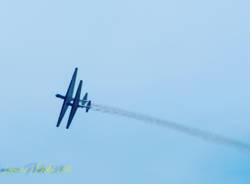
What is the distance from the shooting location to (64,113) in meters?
182

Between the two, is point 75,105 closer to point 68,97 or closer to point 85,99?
point 68,97

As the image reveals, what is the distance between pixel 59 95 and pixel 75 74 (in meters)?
Answer: 8.20

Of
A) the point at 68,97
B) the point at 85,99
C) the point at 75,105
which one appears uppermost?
the point at 85,99

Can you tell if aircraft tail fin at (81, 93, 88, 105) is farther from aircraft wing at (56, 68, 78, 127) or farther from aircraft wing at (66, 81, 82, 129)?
aircraft wing at (56, 68, 78, 127)

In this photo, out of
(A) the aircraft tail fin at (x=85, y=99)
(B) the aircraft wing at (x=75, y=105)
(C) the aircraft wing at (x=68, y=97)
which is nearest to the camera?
(C) the aircraft wing at (x=68, y=97)

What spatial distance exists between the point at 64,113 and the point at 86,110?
5627 mm

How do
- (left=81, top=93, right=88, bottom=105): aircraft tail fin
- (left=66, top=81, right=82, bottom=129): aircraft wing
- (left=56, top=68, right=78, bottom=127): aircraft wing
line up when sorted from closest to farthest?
(left=56, top=68, right=78, bottom=127): aircraft wing
(left=66, top=81, right=82, bottom=129): aircraft wing
(left=81, top=93, right=88, bottom=105): aircraft tail fin

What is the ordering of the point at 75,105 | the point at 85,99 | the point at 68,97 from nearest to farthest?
1. the point at 68,97
2. the point at 75,105
3. the point at 85,99

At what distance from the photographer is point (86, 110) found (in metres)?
182

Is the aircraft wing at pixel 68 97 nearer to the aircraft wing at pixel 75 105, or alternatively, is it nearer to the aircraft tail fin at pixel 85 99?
the aircraft wing at pixel 75 105

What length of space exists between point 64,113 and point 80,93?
21.6ft

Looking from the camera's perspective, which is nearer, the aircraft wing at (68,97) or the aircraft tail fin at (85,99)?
the aircraft wing at (68,97)

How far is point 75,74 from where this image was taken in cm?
17725

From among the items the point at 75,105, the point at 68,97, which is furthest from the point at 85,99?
the point at 68,97
